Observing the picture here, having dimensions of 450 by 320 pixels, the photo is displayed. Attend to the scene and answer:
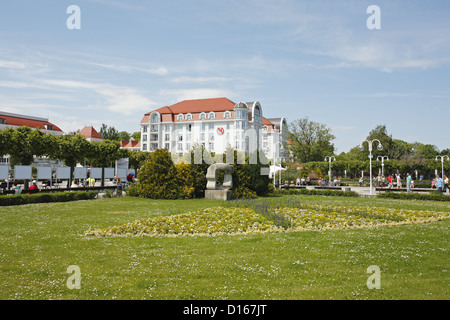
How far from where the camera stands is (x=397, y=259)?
272 inches

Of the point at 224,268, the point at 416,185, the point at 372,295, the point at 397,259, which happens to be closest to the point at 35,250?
the point at 224,268

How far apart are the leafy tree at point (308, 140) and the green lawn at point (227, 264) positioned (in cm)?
6450

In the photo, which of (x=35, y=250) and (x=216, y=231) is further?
(x=216, y=231)

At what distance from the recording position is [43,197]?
61.6ft

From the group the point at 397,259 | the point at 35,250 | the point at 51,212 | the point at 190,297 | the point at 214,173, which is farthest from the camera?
the point at 214,173

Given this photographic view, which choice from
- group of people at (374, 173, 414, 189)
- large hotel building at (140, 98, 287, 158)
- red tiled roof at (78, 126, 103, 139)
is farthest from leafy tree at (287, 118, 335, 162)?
red tiled roof at (78, 126, 103, 139)

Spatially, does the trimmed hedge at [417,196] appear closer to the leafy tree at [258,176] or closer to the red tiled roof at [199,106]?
the leafy tree at [258,176]

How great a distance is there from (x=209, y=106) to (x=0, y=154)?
187ft

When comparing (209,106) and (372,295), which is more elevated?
(209,106)

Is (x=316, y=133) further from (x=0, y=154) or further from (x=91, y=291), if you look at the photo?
(x=91, y=291)

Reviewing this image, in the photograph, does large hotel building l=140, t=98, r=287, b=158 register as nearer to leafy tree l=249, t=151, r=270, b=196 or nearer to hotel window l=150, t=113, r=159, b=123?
hotel window l=150, t=113, r=159, b=123

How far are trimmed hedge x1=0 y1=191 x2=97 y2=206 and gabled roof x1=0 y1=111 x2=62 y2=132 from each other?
5506 cm

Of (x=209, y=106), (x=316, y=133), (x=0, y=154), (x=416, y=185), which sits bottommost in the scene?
(x=416, y=185)

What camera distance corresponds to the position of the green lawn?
5160mm
